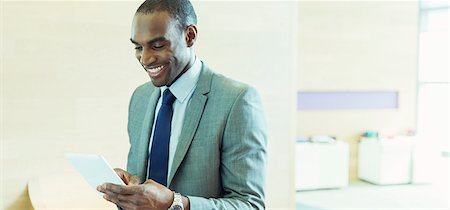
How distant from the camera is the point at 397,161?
17.3 feet

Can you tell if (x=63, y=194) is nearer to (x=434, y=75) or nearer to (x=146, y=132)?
(x=146, y=132)

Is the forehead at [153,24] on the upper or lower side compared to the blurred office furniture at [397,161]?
upper

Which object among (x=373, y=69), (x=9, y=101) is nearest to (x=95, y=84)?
(x=9, y=101)

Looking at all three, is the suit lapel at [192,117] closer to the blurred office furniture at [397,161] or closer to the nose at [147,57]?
the nose at [147,57]

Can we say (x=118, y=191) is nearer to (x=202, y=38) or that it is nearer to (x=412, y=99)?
(x=202, y=38)

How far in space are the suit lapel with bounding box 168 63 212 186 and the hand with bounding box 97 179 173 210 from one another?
0.15 metres

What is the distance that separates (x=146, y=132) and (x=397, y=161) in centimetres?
428

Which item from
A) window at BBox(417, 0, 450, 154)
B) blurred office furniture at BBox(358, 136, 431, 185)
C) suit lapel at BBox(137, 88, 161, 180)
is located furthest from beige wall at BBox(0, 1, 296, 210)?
window at BBox(417, 0, 450, 154)

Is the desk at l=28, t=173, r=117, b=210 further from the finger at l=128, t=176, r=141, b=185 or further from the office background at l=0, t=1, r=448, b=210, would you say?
the finger at l=128, t=176, r=141, b=185

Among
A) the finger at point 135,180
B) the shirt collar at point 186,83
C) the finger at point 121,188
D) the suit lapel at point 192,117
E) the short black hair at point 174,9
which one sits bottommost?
the finger at point 135,180

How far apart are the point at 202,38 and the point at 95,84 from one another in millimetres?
586

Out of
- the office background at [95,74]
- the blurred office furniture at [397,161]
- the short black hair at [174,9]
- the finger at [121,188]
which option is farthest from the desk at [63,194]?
the blurred office furniture at [397,161]

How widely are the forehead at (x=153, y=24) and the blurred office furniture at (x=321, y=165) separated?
150 inches

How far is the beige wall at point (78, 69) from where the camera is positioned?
236 centimetres
